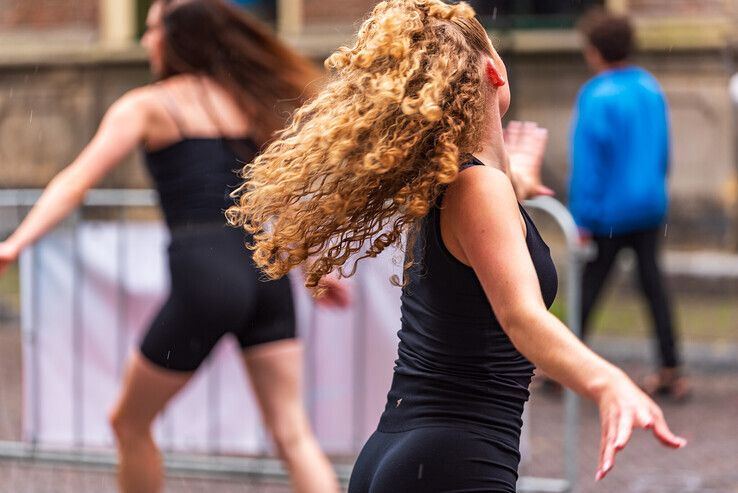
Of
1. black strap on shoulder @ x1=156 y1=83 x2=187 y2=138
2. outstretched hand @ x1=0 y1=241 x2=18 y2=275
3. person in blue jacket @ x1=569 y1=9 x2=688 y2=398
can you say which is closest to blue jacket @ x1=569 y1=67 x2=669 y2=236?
person in blue jacket @ x1=569 y1=9 x2=688 y2=398

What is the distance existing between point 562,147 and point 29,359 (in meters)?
6.91

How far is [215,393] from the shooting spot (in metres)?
6.30

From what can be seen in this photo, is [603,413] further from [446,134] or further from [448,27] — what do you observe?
[448,27]

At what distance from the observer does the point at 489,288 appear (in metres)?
2.57

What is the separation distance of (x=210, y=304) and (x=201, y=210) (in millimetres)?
315

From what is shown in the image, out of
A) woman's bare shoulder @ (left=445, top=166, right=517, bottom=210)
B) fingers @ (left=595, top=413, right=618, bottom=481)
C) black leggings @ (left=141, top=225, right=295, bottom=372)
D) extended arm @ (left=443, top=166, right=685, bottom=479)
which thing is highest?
A: woman's bare shoulder @ (left=445, top=166, right=517, bottom=210)

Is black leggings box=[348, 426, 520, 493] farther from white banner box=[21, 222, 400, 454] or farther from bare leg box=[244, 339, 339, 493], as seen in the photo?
white banner box=[21, 222, 400, 454]

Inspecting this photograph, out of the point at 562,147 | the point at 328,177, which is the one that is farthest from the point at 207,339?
the point at 562,147

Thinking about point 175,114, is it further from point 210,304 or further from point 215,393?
point 215,393

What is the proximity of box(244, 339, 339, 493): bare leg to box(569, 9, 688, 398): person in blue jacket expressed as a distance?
3301 millimetres

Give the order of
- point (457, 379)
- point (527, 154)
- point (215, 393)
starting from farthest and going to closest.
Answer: point (215, 393) < point (527, 154) < point (457, 379)

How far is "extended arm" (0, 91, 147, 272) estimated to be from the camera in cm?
435

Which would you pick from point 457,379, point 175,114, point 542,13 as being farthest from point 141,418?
point 542,13

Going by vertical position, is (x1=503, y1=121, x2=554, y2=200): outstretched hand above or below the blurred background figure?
above
